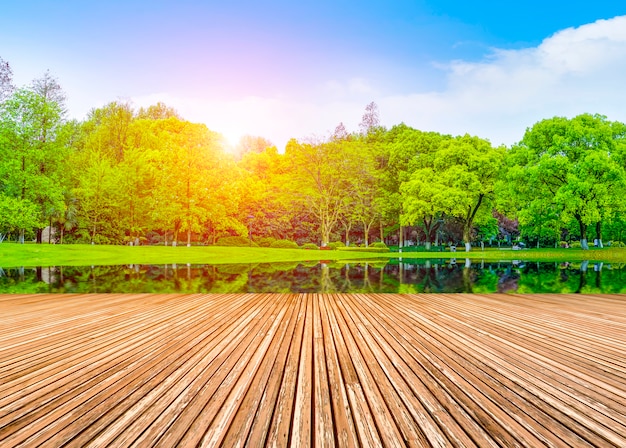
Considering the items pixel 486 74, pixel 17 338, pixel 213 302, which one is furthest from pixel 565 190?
pixel 17 338

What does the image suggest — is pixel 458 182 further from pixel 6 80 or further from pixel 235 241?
pixel 6 80

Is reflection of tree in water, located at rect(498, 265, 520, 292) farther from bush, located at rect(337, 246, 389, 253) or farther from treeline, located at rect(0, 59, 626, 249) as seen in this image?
bush, located at rect(337, 246, 389, 253)

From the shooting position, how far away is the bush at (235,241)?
3059 centimetres

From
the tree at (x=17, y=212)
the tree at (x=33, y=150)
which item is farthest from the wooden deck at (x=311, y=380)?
the tree at (x=33, y=150)

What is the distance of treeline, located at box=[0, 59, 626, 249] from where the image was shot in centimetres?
2347

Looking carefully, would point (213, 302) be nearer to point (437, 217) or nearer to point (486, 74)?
point (486, 74)

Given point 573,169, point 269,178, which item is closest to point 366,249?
point 269,178

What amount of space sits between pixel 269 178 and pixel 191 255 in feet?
51.2

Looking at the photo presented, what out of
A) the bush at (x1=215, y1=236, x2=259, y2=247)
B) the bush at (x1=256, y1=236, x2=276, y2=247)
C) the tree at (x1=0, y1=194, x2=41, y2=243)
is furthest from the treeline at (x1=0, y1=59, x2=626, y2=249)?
the bush at (x1=256, y1=236, x2=276, y2=247)

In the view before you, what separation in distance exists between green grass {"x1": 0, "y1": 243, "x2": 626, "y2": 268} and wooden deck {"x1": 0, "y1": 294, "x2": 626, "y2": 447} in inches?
644

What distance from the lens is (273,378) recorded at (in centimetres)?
337

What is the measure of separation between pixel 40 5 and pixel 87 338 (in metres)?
28.0

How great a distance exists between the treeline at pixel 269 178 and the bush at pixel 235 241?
3.19 feet

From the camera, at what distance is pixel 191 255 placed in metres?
24.2
